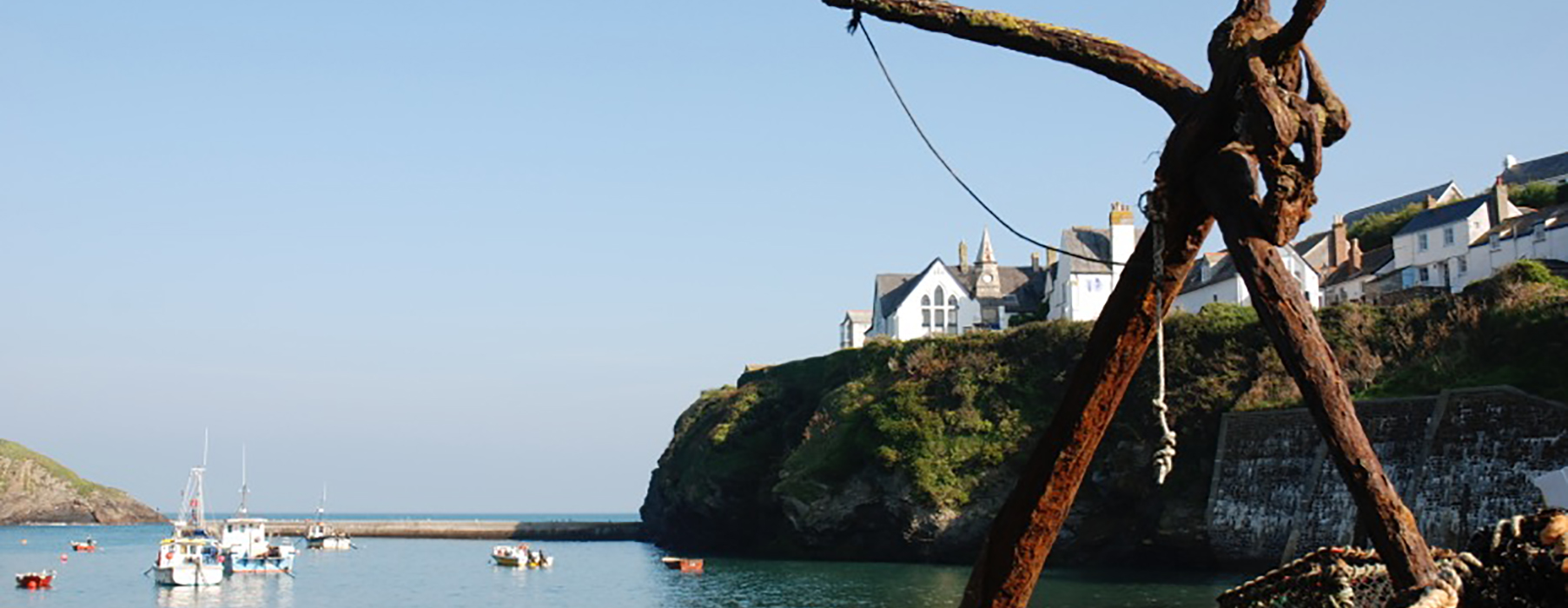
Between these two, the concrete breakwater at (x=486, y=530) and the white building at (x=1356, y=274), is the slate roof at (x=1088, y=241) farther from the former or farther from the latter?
the concrete breakwater at (x=486, y=530)

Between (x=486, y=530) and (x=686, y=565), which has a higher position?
(x=686, y=565)

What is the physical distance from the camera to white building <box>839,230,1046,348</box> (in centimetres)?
11425

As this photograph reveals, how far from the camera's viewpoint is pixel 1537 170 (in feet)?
372

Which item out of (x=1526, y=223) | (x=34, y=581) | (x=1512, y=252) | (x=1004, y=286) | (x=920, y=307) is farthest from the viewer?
(x=1004, y=286)

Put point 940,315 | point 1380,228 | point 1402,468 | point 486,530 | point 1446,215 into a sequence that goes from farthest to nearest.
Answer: point 486,530 → point 940,315 → point 1380,228 → point 1446,215 → point 1402,468

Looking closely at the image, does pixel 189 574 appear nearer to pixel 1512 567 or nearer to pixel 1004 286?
pixel 1004 286

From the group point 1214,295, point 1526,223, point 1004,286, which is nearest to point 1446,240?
point 1526,223

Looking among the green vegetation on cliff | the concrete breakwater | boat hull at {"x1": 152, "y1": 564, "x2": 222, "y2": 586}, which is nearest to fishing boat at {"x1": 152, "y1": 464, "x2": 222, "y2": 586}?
boat hull at {"x1": 152, "y1": 564, "x2": 222, "y2": 586}

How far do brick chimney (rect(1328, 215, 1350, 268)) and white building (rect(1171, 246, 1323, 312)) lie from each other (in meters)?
4.05

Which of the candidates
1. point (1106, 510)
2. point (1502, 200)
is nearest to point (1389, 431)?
point (1106, 510)

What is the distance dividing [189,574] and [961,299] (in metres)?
60.1

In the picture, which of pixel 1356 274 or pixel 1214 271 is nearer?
pixel 1214 271

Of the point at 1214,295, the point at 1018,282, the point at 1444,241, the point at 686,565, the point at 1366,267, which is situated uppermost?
the point at 1018,282

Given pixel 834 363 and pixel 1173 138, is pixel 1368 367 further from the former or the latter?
pixel 1173 138
